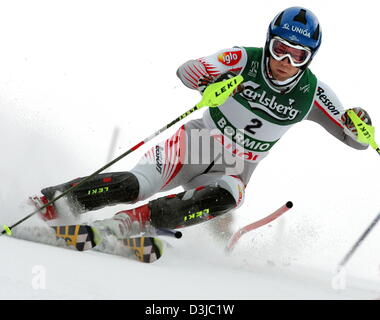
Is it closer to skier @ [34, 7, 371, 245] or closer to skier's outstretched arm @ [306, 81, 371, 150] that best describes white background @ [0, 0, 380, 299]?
skier @ [34, 7, 371, 245]

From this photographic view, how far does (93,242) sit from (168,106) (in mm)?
6127

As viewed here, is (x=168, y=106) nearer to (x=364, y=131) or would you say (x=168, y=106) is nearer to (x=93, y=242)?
(x=364, y=131)

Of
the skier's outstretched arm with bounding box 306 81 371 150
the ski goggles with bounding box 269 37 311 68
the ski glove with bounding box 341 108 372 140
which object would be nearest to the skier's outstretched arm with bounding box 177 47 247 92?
the ski goggles with bounding box 269 37 311 68

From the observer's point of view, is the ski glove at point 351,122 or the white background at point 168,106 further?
the white background at point 168,106

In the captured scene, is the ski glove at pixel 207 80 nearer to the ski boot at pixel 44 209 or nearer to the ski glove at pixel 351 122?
the ski glove at pixel 351 122

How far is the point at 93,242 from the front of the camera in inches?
113

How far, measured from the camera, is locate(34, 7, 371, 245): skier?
11.7 feet

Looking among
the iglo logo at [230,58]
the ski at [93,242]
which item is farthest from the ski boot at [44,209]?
the iglo logo at [230,58]

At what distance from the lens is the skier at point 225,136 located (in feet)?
11.7

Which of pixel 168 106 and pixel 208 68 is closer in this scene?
pixel 208 68

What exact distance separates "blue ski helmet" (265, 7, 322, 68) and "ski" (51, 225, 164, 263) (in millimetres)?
1616

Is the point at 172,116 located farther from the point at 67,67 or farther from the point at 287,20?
the point at 287,20

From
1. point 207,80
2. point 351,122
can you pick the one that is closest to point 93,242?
point 207,80

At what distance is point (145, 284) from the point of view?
2.28 m
